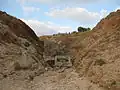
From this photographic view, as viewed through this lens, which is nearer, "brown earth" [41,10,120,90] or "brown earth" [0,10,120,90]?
"brown earth" [41,10,120,90]

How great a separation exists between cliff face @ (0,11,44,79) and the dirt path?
102cm

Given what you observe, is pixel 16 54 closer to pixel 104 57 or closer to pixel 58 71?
pixel 58 71

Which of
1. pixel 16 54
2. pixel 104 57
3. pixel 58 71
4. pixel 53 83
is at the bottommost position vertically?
pixel 53 83

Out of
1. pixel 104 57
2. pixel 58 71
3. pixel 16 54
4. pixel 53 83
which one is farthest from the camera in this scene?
pixel 16 54

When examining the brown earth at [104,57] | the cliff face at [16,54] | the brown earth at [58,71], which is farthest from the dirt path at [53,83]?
the cliff face at [16,54]

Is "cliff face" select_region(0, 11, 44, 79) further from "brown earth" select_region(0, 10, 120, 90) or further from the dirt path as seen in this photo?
the dirt path

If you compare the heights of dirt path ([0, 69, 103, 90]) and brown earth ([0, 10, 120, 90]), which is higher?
brown earth ([0, 10, 120, 90])

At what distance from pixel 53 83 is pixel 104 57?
4.73 meters

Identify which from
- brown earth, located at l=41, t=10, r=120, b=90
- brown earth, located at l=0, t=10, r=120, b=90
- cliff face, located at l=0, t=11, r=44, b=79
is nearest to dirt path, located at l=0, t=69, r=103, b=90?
brown earth, located at l=0, t=10, r=120, b=90

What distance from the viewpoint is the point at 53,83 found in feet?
63.4

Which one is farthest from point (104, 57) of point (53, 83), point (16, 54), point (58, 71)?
point (16, 54)

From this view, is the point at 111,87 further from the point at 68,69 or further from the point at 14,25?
the point at 14,25

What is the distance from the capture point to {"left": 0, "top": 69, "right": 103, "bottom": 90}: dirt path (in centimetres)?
1828

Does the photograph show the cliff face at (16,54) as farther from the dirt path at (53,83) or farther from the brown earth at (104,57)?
the brown earth at (104,57)
